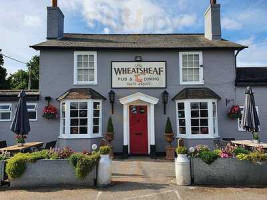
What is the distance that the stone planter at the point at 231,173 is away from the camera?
7672 mm

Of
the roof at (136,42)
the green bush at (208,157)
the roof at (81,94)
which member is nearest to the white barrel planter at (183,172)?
the green bush at (208,157)

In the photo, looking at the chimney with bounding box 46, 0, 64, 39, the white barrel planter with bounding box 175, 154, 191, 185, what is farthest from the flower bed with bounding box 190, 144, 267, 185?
the chimney with bounding box 46, 0, 64, 39

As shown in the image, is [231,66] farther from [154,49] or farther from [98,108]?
[98,108]

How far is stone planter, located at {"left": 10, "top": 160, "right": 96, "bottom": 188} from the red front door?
6189mm

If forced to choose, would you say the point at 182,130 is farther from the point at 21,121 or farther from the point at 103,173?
the point at 21,121

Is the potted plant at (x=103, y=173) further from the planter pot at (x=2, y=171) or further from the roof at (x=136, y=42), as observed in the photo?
the roof at (x=136, y=42)

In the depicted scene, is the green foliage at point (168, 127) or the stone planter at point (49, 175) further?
the green foliage at point (168, 127)

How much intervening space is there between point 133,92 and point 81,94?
105 inches

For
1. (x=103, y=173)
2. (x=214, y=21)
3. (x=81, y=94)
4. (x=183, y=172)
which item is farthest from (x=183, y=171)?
(x=214, y=21)

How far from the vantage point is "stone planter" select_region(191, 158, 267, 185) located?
767cm

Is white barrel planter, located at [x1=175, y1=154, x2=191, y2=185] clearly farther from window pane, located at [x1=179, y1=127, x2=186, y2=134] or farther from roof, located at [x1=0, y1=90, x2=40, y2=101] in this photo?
roof, located at [x1=0, y1=90, x2=40, y2=101]

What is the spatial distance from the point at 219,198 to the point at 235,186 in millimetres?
1289

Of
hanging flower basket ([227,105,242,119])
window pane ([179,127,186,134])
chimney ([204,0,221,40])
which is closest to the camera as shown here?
hanging flower basket ([227,105,242,119])

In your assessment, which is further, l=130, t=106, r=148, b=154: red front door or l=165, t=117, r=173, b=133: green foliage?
l=130, t=106, r=148, b=154: red front door
